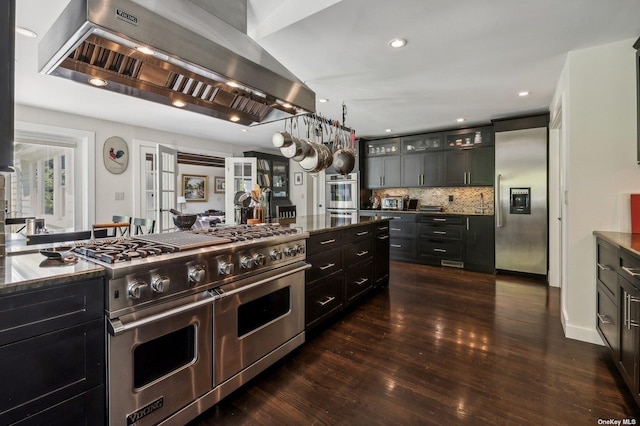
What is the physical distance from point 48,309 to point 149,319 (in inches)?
13.5

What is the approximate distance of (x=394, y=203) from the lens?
577cm

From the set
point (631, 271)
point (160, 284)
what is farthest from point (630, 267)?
point (160, 284)

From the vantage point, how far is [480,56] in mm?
2539

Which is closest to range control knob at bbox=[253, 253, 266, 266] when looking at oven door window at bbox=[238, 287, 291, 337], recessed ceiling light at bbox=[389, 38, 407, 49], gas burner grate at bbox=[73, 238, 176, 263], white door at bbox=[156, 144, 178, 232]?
oven door window at bbox=[238, 287, 291, 337]

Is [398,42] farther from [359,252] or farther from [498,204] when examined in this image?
[498,204]

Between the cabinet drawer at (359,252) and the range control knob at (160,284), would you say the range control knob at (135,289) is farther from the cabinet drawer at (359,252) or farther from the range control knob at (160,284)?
the cabinet drawer at (359,252)

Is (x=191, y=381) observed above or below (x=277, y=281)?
below

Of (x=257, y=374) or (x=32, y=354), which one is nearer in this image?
(x=32, y=354)

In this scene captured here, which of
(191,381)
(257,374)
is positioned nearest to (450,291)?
(257,374)

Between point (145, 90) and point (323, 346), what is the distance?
6.84 ft

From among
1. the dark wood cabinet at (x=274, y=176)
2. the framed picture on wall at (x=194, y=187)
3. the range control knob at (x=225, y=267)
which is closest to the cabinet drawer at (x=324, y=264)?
the range control knob at (x=225, y=267)

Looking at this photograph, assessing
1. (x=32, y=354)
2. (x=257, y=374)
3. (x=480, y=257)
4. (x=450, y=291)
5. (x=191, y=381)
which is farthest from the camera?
(x=480, y=257)

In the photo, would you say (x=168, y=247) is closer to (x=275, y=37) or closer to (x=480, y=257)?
(x=275, y=37)

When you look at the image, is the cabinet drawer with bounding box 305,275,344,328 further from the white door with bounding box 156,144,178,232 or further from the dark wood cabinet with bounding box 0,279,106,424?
the white door with bounding box 156,144,178,232
